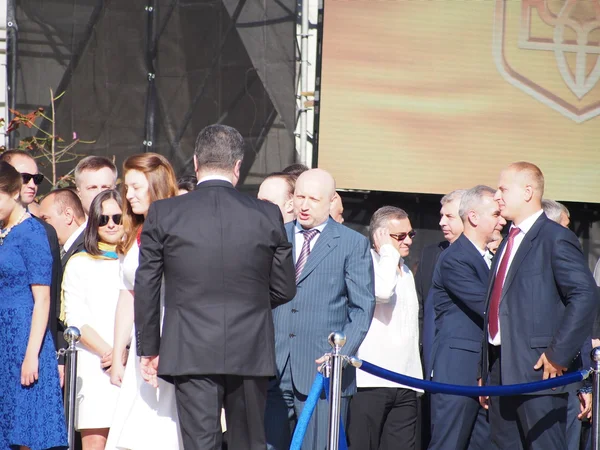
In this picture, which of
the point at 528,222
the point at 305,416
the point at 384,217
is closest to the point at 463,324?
the point at 384,217

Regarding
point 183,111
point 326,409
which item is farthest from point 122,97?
point 326,409

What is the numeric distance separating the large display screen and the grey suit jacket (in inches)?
159

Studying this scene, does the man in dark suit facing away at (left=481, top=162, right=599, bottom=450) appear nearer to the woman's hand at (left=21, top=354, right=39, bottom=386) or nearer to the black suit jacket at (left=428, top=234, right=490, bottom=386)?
the black suit jacket at (left=428, top=234, right=490, bottom=386)

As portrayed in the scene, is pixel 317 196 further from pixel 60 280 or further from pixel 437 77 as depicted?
pixel 437 77

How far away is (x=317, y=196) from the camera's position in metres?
5.23

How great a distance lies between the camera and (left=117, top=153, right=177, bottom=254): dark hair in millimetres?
4762

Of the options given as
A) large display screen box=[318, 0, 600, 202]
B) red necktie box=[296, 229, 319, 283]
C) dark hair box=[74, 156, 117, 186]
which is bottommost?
red necktie box=[296, 229, 319, 283]

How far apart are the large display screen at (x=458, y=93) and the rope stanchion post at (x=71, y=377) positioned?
4.54 meters

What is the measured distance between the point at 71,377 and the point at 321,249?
1432 millimetres

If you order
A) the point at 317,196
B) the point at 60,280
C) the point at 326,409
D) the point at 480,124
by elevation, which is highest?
the point at 480,124

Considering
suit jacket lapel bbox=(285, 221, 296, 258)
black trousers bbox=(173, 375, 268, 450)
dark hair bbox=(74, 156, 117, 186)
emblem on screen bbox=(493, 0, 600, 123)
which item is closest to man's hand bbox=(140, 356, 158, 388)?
black trousers bbox=(173, 375, 268, 450)

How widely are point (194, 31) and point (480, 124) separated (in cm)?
287

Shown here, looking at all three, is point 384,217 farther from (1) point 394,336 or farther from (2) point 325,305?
(2) point 325,305

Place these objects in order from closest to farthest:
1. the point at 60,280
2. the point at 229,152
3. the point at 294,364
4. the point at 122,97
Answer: the point at 229,152 < the point at 294,364 < the point at 60,280 < the point at 122,97
